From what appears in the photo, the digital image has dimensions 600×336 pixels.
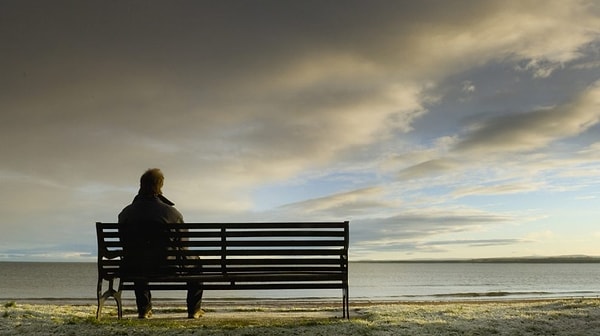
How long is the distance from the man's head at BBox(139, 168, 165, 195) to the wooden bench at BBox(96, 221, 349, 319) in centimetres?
67

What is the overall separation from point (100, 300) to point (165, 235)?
1.27 m

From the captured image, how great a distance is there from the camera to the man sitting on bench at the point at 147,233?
7.97m

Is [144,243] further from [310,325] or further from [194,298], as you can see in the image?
[310,325]

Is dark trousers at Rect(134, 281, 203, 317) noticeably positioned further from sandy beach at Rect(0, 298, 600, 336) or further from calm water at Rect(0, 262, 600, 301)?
calm water at Rect(0, 262, 600, 301)

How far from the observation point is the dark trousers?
8.20m

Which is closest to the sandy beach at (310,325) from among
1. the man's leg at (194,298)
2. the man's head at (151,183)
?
the man's leg at (194,298)

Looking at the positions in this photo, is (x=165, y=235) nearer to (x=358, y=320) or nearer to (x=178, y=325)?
(x=178, y=325)

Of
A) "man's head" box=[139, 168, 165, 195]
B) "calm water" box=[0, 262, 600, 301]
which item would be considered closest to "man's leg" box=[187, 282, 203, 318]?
"man's head" box=[139, 168, 165, 195]

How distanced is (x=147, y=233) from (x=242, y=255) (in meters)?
1.39

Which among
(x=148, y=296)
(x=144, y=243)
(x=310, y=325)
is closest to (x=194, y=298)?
(x=148, y=296)

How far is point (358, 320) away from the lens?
7922mm

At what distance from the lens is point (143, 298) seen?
830 cm

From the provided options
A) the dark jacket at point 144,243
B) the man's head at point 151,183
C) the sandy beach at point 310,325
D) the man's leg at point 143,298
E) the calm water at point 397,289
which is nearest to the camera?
the sandy beach at point 310,325

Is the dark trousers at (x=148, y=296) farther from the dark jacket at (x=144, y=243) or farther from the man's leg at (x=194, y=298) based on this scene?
the dark jacket at (x=144, y=243)
